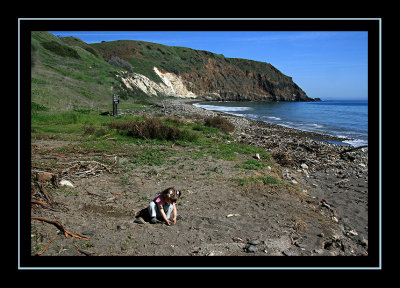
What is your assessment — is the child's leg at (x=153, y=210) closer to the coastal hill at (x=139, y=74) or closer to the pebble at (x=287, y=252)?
the pebble at (x=287, y=252)

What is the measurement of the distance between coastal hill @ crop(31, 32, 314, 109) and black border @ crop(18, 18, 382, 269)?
1665 millimetres

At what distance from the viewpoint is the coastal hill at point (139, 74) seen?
24.2m

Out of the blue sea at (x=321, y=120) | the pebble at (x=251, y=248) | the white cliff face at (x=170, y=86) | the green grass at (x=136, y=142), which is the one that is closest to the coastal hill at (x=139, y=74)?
the white cliff face at (x=170, y=86)

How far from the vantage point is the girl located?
4867 millimetres

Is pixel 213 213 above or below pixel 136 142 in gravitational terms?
below

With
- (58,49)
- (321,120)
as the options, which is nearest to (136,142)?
(58,49)

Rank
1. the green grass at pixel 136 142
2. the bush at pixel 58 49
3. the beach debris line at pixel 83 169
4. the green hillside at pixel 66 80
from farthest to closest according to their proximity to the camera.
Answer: the bush at pixel 58 49, the green hillside at pixel 66 80, the green grass at pixel 136 142, the beach debris line at pixel 83 169

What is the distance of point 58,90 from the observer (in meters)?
21.7

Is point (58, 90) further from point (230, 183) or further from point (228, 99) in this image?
point (228, 99)

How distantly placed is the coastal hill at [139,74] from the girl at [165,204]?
9.22 feet
